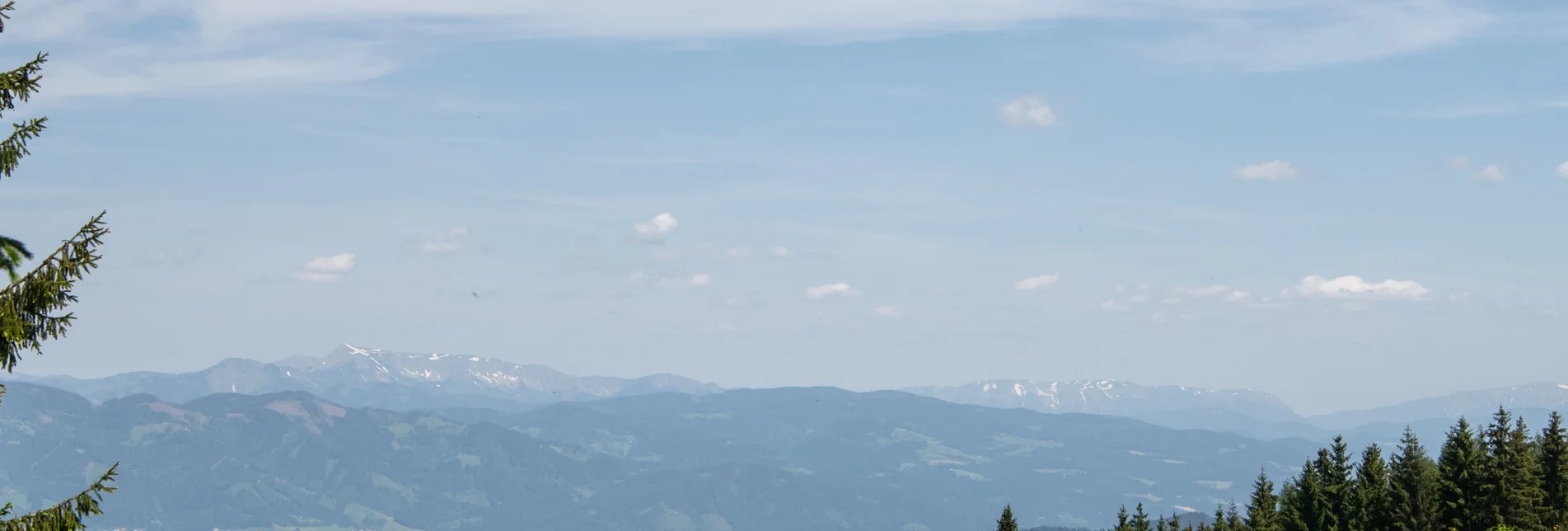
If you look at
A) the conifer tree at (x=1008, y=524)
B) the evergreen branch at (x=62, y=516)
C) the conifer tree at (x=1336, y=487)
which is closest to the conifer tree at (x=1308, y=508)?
the conifer tree at (x=1336, y=487)

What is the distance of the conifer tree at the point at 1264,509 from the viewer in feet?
257

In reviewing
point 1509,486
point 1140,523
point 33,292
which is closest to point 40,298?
point 33,292

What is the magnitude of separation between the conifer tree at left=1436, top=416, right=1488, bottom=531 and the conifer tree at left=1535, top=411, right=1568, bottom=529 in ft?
8.60

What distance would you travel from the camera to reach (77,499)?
59.7 feet

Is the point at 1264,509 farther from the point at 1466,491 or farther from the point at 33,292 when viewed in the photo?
the point at 33,292

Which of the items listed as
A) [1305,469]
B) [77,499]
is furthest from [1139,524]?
[77,499]

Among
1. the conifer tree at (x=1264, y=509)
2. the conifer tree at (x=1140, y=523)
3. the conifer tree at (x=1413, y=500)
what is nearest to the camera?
the conifer tree at (x=1413, y=500)

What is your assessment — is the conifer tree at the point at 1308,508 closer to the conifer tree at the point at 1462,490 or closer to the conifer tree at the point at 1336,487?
the conifer tree at the point at 1336,487

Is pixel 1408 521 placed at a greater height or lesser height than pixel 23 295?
greater

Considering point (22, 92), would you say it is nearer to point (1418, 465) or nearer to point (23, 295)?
point (23, 295)

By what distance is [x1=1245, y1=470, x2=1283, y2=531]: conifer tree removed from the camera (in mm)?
78250

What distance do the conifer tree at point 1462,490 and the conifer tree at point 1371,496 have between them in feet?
8.72

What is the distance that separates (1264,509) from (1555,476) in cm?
1853

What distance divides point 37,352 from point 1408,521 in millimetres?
59878
